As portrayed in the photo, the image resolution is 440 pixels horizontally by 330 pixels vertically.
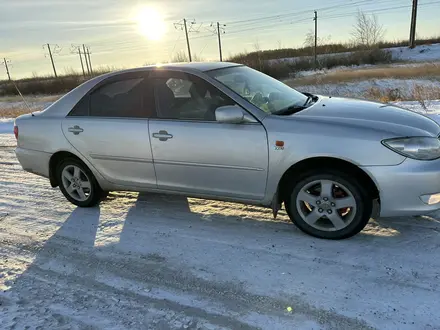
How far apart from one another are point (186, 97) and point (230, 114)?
0.66m

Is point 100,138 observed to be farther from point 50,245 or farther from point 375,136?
point 375,136

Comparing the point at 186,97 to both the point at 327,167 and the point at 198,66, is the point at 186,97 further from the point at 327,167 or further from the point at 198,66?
the point at 327,167

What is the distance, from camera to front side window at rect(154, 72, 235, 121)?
3.72 meters

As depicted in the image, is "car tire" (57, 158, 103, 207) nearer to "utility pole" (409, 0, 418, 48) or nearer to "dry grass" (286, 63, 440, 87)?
"dry grass" (286, 63, 440, 87)

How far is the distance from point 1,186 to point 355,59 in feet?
126

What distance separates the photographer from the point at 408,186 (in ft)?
10.1

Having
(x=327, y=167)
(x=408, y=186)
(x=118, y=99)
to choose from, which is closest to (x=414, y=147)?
(x=408, y=186)

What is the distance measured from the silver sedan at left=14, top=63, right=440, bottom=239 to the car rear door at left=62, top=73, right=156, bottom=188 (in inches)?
0.5

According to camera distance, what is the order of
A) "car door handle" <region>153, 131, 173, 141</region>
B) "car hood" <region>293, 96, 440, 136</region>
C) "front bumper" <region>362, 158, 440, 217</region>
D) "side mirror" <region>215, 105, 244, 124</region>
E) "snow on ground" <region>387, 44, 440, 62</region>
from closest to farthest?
1. "front bumper" <region>362, 158, 440, 217</region>
2. "car hood" <region>293, 96, 440, 136</region>
3. "side mirror" <region>215, 105, 244, 124</region>
4. "car door handle" <region>153, 131, 173, 141</region>
5. "snow on ground" <region>387, 44, 440, 62</region>

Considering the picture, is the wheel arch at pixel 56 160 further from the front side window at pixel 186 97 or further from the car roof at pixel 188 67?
the front side window at pixel 186 97

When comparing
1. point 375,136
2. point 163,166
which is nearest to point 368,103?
point 375,136

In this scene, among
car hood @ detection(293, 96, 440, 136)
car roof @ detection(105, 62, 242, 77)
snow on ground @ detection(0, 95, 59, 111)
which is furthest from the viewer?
snow on ground @ detection(0, 95, 59, 111)

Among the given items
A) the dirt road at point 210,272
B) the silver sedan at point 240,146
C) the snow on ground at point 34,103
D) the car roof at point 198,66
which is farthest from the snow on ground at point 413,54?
the dirt road at point 210,272

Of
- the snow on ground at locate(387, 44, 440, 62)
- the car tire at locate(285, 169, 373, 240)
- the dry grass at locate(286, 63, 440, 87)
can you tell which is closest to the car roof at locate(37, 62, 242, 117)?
the car tire at locate(285, 169, 373, 240)
